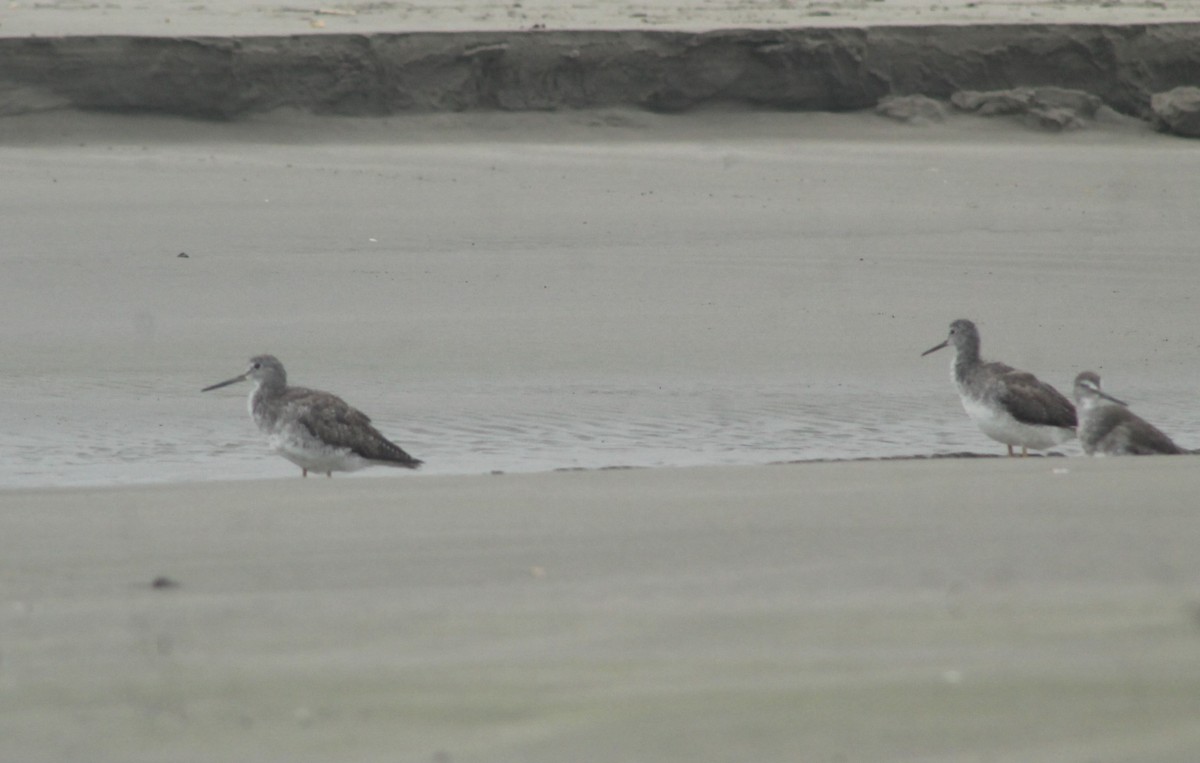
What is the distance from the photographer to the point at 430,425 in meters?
8.73

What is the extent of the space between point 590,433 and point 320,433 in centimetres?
124

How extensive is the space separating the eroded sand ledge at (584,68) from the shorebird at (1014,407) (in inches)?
303

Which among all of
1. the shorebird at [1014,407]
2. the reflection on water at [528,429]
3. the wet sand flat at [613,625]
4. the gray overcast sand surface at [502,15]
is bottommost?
the reflection on water at [528,429]

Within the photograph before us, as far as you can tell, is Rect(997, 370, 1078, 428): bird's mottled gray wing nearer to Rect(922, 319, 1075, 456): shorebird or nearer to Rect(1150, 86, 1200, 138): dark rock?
Rect(922, 319, 1075, 456): shorebird

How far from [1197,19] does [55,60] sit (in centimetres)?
1038

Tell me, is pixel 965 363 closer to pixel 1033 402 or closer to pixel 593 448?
pixel 1033 402

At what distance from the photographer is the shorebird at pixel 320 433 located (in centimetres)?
791

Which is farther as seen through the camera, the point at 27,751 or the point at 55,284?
the point at 55,284

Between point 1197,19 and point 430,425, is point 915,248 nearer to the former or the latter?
point 430,425

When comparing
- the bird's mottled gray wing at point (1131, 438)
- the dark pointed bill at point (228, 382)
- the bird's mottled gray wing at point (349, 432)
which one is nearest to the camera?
the bird's mottled gray wing at point (1131, 438)

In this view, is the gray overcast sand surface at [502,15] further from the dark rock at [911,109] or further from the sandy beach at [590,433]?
the dark rock at [911,109]

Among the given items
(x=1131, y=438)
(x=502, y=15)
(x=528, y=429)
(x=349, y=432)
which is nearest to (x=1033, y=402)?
(x=1131, y=438)

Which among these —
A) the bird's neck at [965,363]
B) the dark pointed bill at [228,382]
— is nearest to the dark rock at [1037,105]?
the bird's neck at [965,363]

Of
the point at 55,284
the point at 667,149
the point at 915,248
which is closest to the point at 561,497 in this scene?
the point at 55,284
